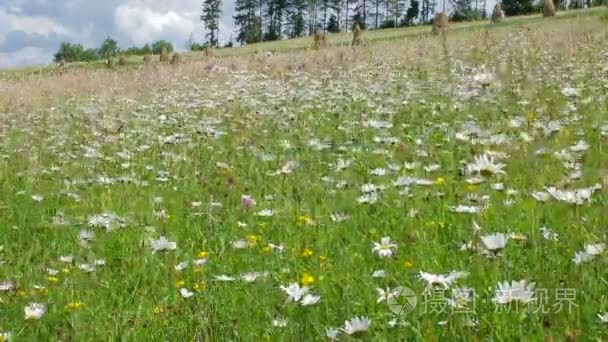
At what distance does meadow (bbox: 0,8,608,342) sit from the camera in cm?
268

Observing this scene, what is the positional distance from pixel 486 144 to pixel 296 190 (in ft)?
4.58

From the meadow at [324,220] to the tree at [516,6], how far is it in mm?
57670

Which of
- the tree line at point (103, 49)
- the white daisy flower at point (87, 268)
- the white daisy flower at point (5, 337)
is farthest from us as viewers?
the tree line at point (103, 49)

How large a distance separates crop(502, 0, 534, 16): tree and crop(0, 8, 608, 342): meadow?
5767cm

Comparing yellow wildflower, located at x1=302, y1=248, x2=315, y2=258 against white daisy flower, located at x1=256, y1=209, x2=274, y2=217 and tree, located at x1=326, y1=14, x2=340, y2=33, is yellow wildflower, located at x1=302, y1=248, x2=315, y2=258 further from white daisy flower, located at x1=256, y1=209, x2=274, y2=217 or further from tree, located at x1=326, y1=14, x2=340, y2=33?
tree, located at x1=326, y1=14, x2=340, y2=33

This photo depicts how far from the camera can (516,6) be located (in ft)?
212

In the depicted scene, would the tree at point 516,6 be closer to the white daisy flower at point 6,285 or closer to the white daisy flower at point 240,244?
the white daisy flower at point 240,244

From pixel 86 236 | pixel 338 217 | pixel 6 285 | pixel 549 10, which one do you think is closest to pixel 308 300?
pixel 338 217

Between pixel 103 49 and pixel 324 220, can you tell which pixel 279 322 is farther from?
pixel 103 49

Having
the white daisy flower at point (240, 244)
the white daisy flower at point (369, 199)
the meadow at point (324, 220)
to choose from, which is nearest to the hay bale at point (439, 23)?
the meadow at point (324, 220)

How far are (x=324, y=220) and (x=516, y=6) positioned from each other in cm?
6490

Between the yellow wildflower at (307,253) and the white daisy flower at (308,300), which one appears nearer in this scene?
the white daisy flower at (308,300)

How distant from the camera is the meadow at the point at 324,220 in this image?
2.68m

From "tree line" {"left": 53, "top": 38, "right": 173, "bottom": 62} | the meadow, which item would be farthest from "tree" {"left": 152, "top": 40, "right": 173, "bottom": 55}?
the meadow
